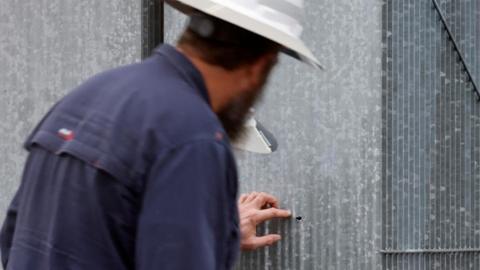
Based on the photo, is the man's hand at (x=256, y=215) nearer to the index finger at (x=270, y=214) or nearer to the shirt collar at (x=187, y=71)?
the index finger at (x=270, y=214)

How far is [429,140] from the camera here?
13.6 feet

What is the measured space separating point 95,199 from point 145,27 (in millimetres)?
2723

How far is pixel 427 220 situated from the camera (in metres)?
4.15

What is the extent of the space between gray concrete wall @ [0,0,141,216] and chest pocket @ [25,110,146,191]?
2.57 metres

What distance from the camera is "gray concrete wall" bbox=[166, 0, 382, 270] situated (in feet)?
13.1

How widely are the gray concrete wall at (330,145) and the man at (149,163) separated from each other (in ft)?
6.63

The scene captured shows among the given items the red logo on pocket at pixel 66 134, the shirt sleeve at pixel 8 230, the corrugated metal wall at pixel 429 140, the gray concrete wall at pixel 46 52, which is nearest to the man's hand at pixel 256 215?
the corrugated metal wall at pixel 429 140

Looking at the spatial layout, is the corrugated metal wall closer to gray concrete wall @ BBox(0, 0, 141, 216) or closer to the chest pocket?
gray concrete wall @ BBox(0, 0, 141, 216)

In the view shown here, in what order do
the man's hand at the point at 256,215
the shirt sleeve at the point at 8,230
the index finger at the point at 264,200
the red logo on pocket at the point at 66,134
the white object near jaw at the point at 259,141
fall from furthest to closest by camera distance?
the index finger at the point at 264,200
the man's hand at the point at 256,215
the white object near jaw at the point at 259,141
the shirt sleeve at the point at 8,230
the red logo on pocket at the point at 66,134

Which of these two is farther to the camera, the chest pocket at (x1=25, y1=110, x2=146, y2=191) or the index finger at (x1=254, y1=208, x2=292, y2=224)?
the index finger at (x1=254, y1=208, x2=292, y2=224)

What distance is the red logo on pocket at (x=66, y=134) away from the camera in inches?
74.5

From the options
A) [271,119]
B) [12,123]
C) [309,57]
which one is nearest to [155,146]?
[309,57]

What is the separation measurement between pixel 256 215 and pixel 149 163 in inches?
87.0

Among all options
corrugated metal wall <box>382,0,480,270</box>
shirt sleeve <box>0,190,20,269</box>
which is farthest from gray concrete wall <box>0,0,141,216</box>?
shirt sleeve <box>0,190,20,269</box>
